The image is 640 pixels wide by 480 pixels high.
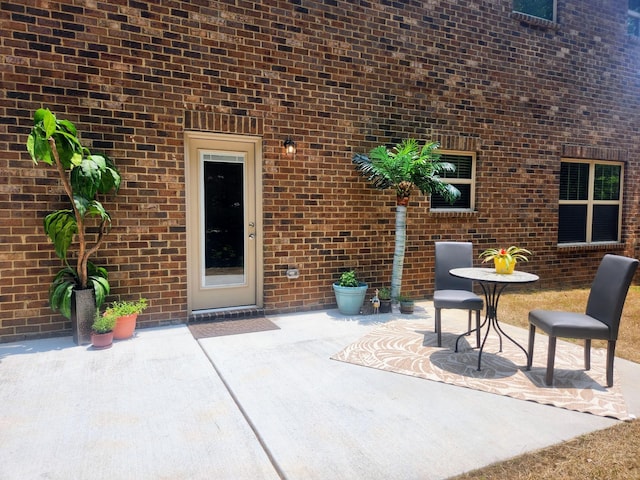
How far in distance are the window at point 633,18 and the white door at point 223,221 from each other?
789cm

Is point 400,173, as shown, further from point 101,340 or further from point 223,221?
point 101,340

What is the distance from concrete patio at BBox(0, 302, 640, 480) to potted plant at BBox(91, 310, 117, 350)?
0.13 meters

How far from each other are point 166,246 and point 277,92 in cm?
234

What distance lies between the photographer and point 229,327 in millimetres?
4902

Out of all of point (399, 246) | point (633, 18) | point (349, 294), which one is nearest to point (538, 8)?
point (633, 18)

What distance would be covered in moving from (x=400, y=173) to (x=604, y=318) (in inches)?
111

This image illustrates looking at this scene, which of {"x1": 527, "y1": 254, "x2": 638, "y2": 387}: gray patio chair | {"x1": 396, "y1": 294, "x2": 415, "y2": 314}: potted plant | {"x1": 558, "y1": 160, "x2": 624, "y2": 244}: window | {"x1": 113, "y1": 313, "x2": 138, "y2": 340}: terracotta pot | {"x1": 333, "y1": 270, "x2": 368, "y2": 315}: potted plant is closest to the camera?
{"x1": 527, "y1": 254, "x2": 638, "y2": 387}: gray patio chair

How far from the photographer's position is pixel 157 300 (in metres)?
4.88

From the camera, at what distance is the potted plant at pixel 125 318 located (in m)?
4.33

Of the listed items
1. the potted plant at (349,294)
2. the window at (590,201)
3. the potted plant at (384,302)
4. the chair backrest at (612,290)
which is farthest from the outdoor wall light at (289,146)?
the window at (590,201)

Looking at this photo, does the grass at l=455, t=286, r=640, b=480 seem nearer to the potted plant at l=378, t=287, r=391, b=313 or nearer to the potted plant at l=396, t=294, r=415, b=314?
the potted plant at l=396, t=294, r=415, b=314

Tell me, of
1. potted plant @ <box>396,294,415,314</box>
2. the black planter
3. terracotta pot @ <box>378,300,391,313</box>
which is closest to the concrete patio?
the black planter

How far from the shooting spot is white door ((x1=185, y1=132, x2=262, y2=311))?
5.11 meters

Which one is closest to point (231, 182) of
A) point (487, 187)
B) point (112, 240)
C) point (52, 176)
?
point (112, 240)
